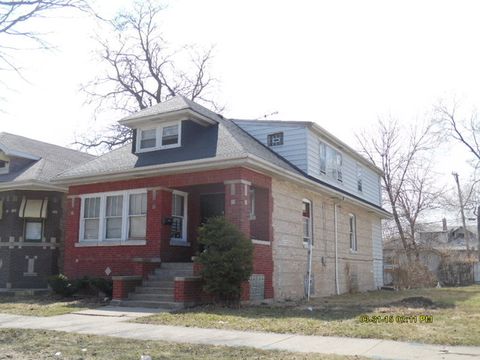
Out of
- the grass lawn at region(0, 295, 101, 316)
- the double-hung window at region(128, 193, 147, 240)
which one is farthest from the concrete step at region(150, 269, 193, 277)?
the grass lawn at region(0, 295, 101, 316)

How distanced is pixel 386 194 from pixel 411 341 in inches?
1342

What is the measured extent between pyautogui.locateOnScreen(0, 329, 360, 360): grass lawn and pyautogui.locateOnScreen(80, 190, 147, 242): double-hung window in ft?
25.4

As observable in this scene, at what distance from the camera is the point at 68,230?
17.5 m

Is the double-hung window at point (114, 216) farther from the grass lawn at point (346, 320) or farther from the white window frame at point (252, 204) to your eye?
the grass lawn at point (346, 320)

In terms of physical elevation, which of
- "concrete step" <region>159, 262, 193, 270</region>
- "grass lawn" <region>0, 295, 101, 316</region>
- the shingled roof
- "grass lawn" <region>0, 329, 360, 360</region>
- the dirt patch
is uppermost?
the shingled roof

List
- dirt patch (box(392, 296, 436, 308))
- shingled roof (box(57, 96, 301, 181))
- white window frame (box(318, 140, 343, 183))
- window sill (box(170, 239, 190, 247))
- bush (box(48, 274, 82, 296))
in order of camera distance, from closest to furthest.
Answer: dirt patch (box(392, 296, 436, 308)), shingled roof (box(57, 96, 301, 181)), bush (box(48, 274, 82, 296)), window sill (box(170, 239, 190, 247)), white window frame (box(318, 140, 343, 183))

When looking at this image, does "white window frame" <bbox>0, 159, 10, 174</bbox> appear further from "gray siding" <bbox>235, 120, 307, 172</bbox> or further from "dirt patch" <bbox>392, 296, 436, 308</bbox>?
"dirt patch" <bbox>392, 296, 436, 308</bbox>

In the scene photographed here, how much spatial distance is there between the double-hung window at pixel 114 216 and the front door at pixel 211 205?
2116 millimetres

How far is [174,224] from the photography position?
53.7 feet

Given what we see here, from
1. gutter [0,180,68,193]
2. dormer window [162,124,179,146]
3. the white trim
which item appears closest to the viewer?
the white trim

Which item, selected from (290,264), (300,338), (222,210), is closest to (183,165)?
(222,210)

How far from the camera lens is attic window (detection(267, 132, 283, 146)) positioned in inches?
743

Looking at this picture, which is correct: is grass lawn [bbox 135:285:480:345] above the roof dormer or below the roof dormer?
below

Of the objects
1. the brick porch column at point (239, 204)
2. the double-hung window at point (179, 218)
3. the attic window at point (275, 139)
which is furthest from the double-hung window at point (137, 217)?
the attic window at point (275, 139)
